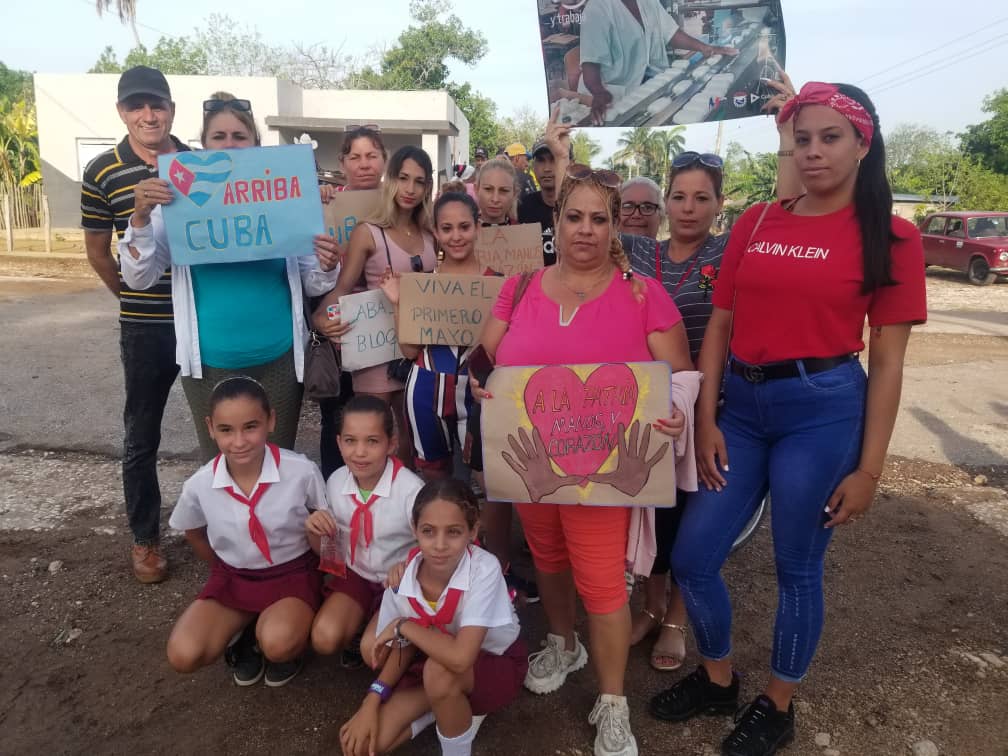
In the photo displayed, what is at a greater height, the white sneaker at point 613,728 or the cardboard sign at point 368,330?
the cardboard sign at point 368,330

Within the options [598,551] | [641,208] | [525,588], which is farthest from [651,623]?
[641,208]

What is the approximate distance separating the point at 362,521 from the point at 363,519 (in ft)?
0.04

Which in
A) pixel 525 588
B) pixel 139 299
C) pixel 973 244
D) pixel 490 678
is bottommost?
pixel 525 588

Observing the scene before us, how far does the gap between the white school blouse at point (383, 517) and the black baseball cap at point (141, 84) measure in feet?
6.48

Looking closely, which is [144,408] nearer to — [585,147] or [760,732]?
[760,732]

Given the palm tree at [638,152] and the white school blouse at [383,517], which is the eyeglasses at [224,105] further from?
the palm tree at [638,152]

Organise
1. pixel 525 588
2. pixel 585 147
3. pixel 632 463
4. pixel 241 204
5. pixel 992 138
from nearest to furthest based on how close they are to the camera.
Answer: pixel 632 463 → pixel 241 204 → pixel 525 588 → pixel 992 138 → pixel 585 147

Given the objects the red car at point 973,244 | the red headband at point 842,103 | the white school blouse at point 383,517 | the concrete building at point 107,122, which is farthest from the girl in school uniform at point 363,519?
the concrete building at point 107,122

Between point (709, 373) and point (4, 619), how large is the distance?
11.3ft

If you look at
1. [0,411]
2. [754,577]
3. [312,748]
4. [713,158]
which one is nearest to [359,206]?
[713,158]

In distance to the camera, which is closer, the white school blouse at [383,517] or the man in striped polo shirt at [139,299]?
the white school blouse at [383,517]

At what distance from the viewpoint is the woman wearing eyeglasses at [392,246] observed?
3500 millimetres

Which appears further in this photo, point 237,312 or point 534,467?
point 237,312

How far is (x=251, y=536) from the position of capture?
2.92m
